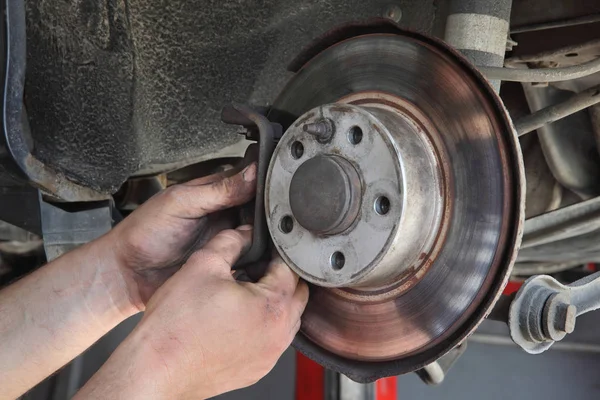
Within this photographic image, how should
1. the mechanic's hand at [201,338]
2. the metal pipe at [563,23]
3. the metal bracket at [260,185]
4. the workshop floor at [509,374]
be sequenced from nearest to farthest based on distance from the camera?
1. the mechanic's hand at [201,338]
2. the metal bracket at [260,185]
3. the metal pipe at [563,23]
4. the workshop floor at [509,374]

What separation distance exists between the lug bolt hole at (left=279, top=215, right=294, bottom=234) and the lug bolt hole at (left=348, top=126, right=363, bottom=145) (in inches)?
4.3

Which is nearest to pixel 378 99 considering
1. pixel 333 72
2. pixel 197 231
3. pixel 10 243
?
pixel 333 72

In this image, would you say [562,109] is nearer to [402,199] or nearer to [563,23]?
[563,23]

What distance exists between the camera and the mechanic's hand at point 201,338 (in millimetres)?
535

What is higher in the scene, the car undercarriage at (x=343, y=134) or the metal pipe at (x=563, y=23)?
the metal pipe at (x=563, y=23)

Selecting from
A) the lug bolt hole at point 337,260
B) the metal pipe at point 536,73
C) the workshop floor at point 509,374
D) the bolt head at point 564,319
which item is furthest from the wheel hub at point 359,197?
the workshop floor at point 509,374

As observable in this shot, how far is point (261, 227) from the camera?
26.0 inches

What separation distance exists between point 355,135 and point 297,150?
71 mm

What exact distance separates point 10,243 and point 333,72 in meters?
0.86

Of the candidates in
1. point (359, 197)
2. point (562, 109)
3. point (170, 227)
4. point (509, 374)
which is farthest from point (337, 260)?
point (509, 374)

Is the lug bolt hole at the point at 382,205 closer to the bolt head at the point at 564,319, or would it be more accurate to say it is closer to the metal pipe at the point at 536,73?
the metal pipe at the point at 536,73

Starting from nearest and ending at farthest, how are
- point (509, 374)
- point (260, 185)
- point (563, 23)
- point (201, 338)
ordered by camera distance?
point (201, 338)
point (260, 185)
point (563, 23)
point (509, 374)

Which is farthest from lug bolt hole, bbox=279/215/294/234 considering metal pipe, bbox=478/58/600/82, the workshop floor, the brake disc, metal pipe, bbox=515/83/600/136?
the workshop floor

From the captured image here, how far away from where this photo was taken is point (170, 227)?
2.39 feet
